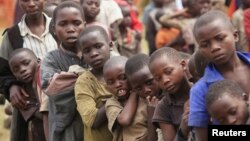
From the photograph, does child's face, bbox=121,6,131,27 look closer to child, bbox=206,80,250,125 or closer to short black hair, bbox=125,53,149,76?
short black hair, bbox=125,53,149,76

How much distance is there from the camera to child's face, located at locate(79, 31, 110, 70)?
6.05m

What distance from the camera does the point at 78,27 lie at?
646 cm

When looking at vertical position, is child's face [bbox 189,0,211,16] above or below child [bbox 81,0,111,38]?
below

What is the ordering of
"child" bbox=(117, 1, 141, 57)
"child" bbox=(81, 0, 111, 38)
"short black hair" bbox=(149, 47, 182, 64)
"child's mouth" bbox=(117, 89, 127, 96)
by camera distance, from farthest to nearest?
1. "child" bbox=(117, 1, 141, 57)
2. "child" bbox=(81, 0, 111, 38)
3. "child's mouth" bbox=(117, 89, 127, 96)
4. "short black hair" bbox=(149, 47, 182, 64)

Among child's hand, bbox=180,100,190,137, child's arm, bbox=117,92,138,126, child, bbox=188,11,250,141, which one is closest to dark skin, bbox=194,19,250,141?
child, bbox=188,11,250,141

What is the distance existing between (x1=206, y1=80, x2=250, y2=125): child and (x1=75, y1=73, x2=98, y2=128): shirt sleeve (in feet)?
4.56

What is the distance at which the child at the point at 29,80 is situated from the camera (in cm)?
677

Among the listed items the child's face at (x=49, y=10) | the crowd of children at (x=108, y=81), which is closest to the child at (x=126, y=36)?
the crowd of children at (x=108, y=81)

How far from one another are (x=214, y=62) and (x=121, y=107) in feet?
3.59

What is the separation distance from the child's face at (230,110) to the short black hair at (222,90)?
0.07 feet

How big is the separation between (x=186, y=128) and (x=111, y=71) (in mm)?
884

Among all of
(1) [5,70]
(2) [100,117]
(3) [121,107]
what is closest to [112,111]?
(3) [121,107]

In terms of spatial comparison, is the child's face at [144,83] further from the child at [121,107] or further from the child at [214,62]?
the child at [214,62]

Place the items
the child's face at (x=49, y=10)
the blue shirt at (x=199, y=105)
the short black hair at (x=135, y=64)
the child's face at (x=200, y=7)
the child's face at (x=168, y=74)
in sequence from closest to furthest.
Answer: the blue shirt at (x=199, y=105) → the child's face at (x=168, y=74) → the short black hair at (x=135, y=64) → the child's face at (x=49, y=10) → the child's face at (x=200, y=7)
